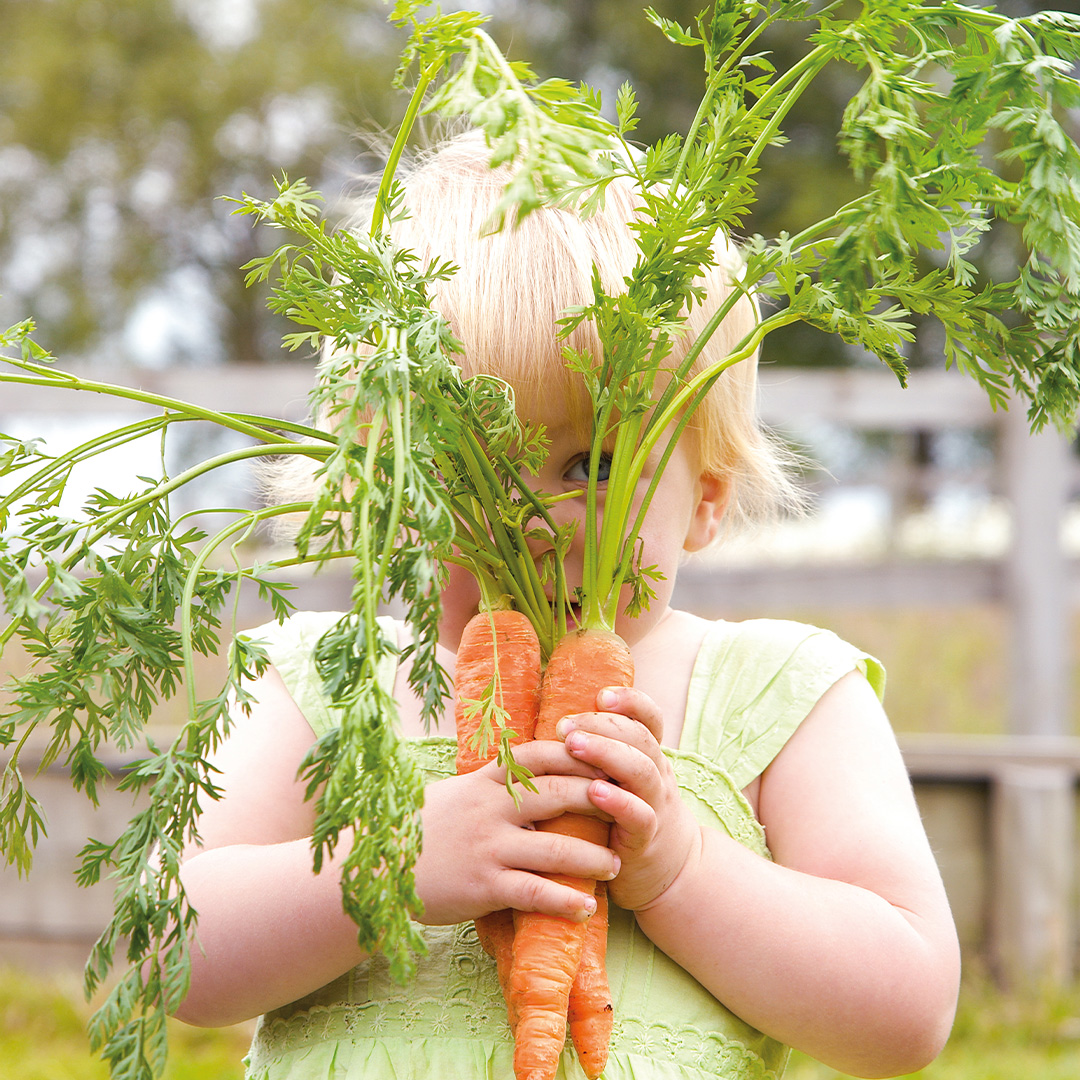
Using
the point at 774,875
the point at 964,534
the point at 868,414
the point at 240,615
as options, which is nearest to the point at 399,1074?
the point at 774,875

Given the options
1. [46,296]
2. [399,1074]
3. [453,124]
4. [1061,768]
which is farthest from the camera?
[46,296]

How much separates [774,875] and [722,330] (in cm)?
72

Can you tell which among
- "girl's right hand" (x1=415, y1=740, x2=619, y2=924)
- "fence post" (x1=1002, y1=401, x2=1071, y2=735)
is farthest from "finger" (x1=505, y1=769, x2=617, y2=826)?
"fence post" (x1=1002, y1=401, x2=1071, y2=735)

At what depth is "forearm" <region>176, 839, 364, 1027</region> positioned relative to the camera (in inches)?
47.9

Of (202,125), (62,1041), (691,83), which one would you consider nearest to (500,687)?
(62,1041)

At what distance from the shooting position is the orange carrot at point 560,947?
110 cm

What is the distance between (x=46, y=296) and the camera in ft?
41.9

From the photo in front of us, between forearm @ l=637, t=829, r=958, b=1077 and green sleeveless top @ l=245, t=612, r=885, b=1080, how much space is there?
54mm

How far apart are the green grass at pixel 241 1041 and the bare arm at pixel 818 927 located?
1639 millimetres

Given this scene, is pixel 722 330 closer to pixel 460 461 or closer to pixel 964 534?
pixel 460 461

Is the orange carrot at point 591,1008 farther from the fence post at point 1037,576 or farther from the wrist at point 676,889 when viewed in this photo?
the fence post at point 1037,576

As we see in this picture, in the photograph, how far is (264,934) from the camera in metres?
1.24

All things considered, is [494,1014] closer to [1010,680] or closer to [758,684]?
[758,684]

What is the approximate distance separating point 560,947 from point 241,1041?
89.7 inches
